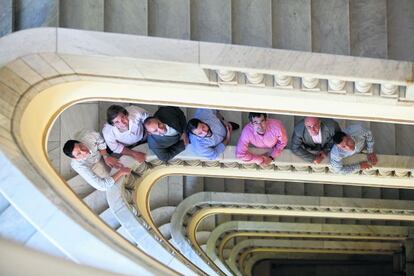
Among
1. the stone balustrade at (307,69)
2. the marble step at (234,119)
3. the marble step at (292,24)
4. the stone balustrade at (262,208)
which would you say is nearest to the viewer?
the stone balustrade at (307,69)

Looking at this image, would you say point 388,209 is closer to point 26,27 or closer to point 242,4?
point 242,4

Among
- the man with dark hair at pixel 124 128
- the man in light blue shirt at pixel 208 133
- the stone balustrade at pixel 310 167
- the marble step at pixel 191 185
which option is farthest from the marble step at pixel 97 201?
the marble step at pixel 191 185

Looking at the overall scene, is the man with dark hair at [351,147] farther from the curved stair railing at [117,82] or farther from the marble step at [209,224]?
the marble step at [209,224]

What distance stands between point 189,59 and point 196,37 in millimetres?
903

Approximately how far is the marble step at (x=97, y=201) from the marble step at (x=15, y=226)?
428cm

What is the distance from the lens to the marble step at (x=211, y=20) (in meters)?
5.18

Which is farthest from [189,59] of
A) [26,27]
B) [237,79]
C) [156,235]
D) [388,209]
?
[388,209]

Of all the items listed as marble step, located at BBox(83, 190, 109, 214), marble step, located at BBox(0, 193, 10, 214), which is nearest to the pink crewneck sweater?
marble step, located at BBox(83, 190, 109, 214)

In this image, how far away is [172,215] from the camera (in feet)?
31.6

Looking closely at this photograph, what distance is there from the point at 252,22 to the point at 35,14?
200cm

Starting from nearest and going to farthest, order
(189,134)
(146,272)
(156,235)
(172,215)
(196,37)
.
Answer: (146,272) → (196,37) → (189,134) → (156,235) → (172,215)

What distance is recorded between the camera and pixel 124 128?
18.3ft

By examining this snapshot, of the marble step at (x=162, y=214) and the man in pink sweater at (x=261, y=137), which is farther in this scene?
the marble step at (x=162, y=214)

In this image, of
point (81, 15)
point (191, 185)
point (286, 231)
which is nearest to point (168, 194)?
point (191, 185)
